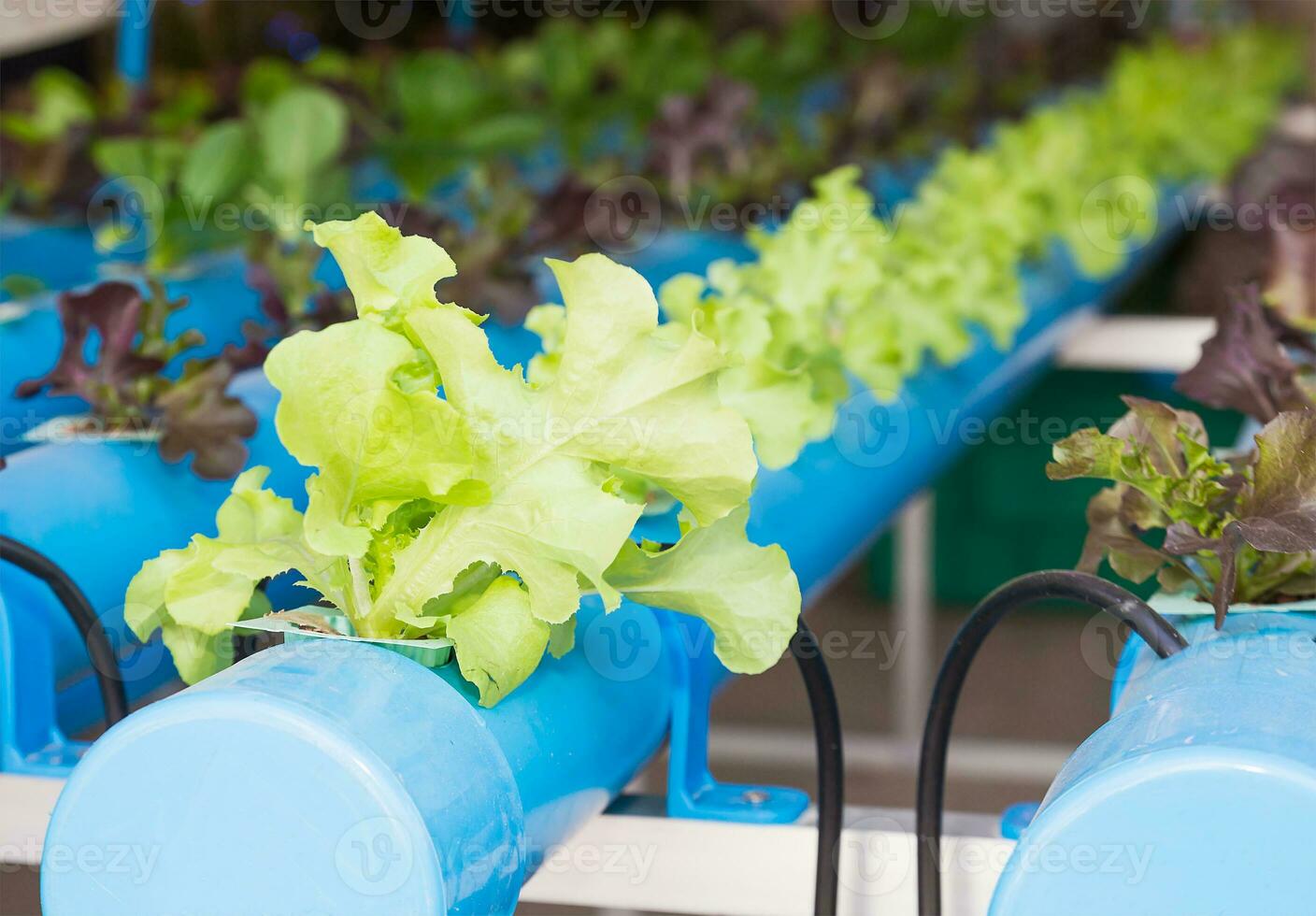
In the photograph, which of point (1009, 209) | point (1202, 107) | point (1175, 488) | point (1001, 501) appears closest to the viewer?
point (1175, 488)

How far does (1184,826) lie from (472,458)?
0.32m

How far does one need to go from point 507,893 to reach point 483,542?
148mm

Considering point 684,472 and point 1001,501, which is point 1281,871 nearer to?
point 684,472

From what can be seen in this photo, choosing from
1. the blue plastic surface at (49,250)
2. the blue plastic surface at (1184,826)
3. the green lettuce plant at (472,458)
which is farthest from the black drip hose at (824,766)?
the blue plastic surface at (49,250)

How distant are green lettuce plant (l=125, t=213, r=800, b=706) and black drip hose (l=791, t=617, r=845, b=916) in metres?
0.13

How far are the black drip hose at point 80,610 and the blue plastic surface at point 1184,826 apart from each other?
1.69 ft

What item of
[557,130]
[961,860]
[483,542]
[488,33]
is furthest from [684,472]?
[488,33]

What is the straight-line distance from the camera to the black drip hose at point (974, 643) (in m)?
0.74

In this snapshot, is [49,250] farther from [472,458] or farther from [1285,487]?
[1285,487]

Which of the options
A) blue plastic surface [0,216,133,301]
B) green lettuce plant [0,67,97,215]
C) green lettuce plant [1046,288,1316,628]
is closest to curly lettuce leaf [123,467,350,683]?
green lettuce plant [1046,288,1316,628]

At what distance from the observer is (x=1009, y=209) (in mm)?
2143

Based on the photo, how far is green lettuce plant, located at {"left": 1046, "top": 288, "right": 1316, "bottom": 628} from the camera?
0.72 m

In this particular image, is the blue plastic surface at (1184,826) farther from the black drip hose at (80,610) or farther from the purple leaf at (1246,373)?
the black drip hose at (80,610)

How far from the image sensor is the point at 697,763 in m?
0.92
